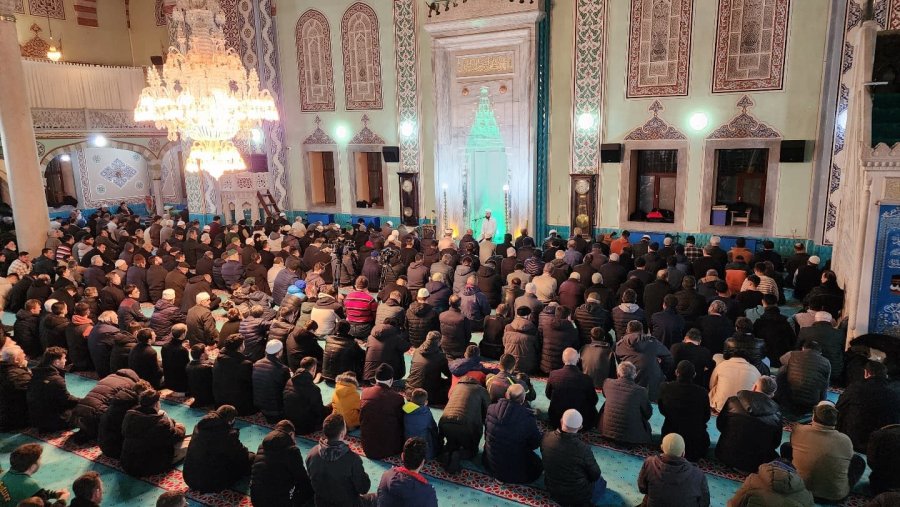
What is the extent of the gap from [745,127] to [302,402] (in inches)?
347

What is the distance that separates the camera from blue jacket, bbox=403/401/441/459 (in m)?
4.50

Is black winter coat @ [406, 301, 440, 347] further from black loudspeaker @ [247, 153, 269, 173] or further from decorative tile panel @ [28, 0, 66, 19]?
decorative tile panel @ [28, 0, 66, 19]

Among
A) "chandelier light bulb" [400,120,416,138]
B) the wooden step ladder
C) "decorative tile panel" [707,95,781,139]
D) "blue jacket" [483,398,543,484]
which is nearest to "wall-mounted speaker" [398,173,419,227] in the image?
"chandelier light bulb" [400,120,416,138]

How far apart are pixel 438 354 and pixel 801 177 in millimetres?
7763

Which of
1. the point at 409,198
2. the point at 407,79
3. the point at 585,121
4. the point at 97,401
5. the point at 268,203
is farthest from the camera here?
the point at 268,203

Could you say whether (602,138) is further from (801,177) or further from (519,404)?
(519,404)

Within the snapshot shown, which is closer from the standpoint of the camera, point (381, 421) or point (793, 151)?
point (381, 421)

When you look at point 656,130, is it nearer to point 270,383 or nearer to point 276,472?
point 270,383

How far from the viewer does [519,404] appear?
4219 millimetres

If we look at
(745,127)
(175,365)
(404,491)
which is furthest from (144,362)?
(745,127)

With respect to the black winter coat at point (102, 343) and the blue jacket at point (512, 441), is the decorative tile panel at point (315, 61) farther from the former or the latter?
the blue jacket at point (512, 441)

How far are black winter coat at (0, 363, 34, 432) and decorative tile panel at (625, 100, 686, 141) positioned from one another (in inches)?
385

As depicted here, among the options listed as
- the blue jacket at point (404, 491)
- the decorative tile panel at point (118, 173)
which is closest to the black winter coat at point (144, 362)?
the blue jacket at point (404, 491)

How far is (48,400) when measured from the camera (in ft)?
16.9
